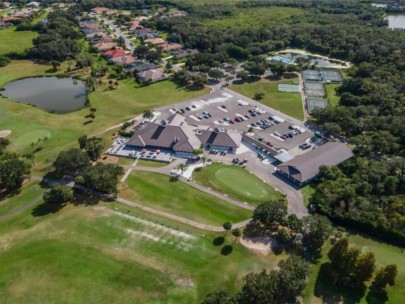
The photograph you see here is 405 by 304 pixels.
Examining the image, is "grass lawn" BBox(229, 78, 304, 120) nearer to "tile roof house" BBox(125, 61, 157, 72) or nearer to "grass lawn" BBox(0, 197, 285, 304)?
"tile roof house" BBox(125, 61, 157, 72)

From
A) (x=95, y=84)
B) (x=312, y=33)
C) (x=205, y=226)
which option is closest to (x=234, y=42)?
(x=312, y=33)

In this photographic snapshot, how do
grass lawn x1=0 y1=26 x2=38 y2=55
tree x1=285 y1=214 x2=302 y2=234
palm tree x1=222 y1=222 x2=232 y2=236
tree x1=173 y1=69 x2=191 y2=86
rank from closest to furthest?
tree x1=285 y1=214 x2=302 y2=234, palm tree x1=222 y1=222 x2=232 y2=236, tree x1=173 y1=69 x2=191 y2=86, grass lawn x1=0 y1=26 x2=38 y2=55

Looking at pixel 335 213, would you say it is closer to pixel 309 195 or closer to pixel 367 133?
pixel 309 195

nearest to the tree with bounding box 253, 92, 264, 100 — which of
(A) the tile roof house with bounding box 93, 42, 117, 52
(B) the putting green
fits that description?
(B) the putting green

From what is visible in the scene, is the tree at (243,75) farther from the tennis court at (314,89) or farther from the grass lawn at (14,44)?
the grass lawn at (14,44)

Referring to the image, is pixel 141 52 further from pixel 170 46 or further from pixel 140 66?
pixel 170 46

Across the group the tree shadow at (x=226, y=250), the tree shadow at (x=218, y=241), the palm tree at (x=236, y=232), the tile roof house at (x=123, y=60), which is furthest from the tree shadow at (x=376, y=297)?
the tile roof house at (x=123, y=60)

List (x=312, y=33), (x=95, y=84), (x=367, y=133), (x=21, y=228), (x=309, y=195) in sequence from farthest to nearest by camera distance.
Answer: (x=312, y=33) < (x=95, y=84) < (x=367, y=133) < (x=309, y=195) < (x=21, y=228)
